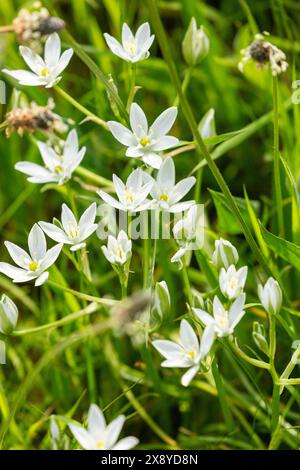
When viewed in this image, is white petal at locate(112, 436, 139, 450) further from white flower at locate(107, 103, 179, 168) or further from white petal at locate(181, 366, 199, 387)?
white flower at locate(107, 103, 179, 168)

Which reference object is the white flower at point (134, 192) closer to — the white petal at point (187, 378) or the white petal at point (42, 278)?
the white petal at point (42, 278)

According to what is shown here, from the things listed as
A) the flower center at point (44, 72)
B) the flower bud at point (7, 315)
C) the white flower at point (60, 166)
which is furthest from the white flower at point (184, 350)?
the flower center at point (44, 72)

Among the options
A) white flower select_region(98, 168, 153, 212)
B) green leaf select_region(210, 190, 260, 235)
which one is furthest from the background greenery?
white flower select_region(98, 168, 153, 212)

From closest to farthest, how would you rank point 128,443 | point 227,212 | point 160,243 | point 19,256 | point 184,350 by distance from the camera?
point 128,443, point 184,350, point 19,256, point 227,212, point 160,243

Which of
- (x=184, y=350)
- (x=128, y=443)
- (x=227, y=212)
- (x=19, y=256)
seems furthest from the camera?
(x=227, y=212)

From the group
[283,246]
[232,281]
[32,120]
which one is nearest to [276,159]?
[283,246]

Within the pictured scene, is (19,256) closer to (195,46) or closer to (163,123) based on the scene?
(163,123)

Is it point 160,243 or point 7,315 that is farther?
point 160,243
